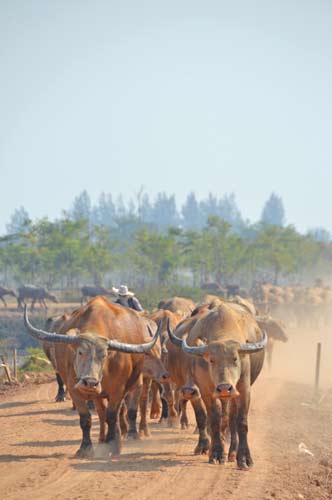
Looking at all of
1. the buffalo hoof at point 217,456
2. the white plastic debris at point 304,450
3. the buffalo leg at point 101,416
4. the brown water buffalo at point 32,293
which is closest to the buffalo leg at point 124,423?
the buffalo leg at point 101,416

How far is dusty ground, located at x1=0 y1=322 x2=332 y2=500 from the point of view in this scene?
960 centimetres

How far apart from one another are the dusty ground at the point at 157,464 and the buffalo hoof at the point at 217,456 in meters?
0.17

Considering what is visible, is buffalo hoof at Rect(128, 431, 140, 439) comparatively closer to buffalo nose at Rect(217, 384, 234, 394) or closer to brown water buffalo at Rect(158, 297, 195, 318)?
buffalo nose at Rect(217, 384, 234, 394)

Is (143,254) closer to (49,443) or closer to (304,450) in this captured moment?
(304,450)

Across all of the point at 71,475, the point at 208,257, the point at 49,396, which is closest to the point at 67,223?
the point at 208,257

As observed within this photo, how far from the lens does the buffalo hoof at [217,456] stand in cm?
1101

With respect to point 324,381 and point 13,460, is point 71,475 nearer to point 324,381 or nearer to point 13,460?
point 13,460

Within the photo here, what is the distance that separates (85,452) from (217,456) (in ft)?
6.15

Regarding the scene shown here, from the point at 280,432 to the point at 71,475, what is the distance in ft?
19.6

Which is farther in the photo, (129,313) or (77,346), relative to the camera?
(129,313)

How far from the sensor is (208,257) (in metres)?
71.0

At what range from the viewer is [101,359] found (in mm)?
10938

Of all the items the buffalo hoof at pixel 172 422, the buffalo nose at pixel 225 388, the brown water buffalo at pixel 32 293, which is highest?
the brown water buffalo at pixel 32 293

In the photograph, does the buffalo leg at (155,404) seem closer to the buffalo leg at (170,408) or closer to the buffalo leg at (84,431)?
the buffalo leg at (170,408)
